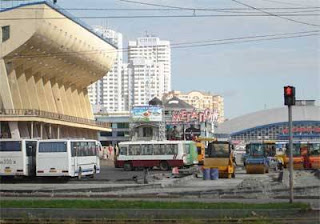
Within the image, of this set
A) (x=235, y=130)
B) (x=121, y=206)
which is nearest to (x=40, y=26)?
(x=121, y=206)

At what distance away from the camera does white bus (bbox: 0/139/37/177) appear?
34.9 metres

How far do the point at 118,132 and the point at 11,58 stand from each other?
234ft

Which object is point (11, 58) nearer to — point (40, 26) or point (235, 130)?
point (40, 26)

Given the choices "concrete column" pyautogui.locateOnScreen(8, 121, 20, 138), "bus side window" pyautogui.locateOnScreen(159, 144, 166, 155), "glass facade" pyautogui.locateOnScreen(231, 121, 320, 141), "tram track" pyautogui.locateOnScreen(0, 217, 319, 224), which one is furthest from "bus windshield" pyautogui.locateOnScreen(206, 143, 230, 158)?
"glass facade" pyautogui.locateOnScreen(231, 121, 320, 141)

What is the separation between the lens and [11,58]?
249 feet

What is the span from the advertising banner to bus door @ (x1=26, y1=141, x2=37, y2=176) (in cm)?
5947

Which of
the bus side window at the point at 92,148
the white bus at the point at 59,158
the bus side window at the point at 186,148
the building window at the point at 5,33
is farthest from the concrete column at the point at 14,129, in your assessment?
the white bus at the point at 59,158

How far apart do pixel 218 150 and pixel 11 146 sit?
42.8 feet

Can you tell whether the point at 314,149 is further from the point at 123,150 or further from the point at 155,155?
the point at 123,150

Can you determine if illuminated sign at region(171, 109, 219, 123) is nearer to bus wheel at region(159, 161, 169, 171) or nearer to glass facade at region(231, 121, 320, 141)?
glass facade at region(231, 121, 320, 141)

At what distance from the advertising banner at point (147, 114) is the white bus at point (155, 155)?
142 feet

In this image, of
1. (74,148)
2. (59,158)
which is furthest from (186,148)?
(59,158)

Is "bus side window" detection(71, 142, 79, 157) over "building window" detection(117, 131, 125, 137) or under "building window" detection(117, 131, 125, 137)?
under

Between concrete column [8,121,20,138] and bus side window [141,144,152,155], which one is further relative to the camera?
concrete column [8,121,20,138]
